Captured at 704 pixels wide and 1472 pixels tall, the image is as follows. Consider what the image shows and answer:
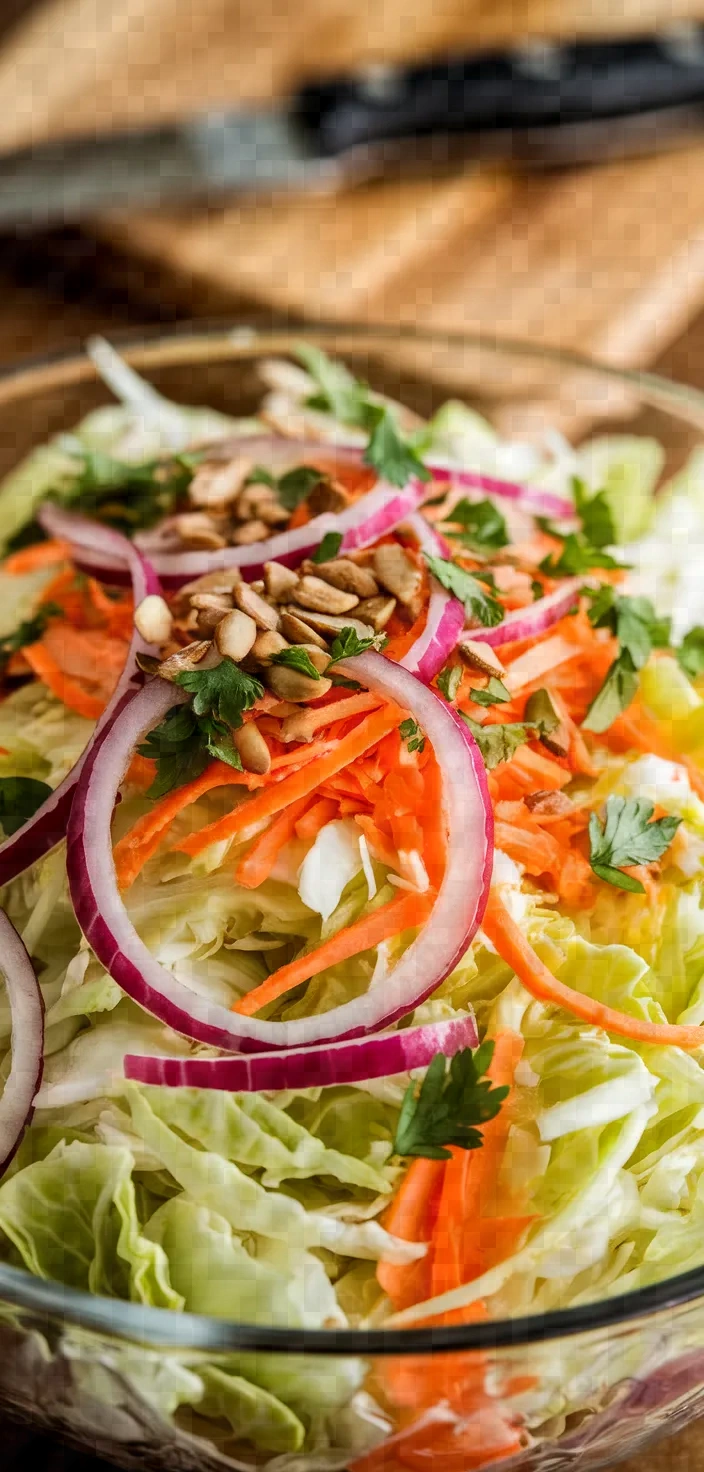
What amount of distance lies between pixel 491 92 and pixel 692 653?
2406mm

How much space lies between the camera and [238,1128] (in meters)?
1.55

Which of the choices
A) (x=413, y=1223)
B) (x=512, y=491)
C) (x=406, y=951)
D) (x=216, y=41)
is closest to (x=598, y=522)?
(x=512, y=491)

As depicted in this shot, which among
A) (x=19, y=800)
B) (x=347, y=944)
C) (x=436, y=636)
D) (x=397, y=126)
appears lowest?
(x=347, y=944)

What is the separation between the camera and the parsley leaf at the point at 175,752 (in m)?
1.73

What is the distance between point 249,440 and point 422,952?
3.69ft

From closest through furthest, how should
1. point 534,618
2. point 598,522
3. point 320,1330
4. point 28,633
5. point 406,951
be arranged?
point 320,1330 → point 406,951 → point 534,618 → point 28,633 → point 598,522

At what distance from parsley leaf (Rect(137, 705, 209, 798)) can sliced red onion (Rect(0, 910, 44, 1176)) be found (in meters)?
0.26

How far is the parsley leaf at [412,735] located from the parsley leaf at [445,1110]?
0.38 meters

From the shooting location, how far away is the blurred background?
3.68 meters

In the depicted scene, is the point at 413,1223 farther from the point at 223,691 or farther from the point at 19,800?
the point at 19,800

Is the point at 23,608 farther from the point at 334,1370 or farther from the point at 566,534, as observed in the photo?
the point at 334,1370

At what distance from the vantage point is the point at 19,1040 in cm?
166

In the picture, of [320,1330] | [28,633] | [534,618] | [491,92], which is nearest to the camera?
[320,1330]

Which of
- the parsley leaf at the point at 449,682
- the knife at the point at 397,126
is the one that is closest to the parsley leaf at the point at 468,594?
the parsley leaf at the point at 449,682
